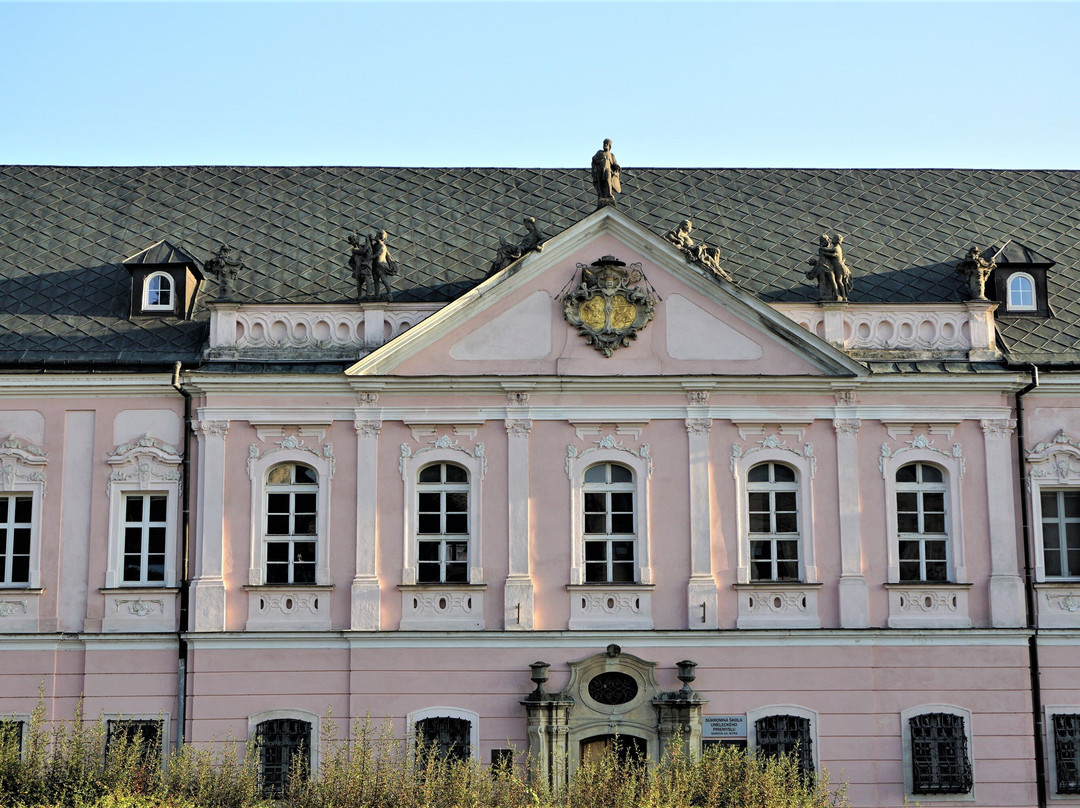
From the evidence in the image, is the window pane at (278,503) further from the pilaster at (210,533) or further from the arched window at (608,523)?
the arched window at (608,523)

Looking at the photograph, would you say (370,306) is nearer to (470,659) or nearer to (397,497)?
(397,497)

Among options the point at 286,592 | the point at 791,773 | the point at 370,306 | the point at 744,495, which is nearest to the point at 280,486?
the point at 286,592

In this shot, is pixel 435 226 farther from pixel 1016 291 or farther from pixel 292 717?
pixel 1016 291

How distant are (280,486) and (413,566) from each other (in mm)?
2598

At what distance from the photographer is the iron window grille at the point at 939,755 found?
2278cm

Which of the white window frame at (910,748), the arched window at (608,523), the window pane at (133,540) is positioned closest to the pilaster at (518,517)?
the arched window at (608,523)

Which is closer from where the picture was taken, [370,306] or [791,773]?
[791,773]

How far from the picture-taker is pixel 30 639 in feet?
75.9

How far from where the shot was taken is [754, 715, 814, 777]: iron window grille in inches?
898

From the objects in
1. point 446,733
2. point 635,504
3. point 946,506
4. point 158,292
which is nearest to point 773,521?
point 635,504

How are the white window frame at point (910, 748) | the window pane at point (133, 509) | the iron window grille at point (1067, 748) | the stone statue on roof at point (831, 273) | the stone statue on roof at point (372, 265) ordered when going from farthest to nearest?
the stone statue on roof at point (831, 273)
the stone statue on roof at point (372, 265)
the window pane at point (133, 509)
the iron window grille at point (1067, 748)
the white window frame at point (910, 748)

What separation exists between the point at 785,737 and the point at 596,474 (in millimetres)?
5204

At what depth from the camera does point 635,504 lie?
23.7 m

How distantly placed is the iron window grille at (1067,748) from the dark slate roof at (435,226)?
6047 mm
